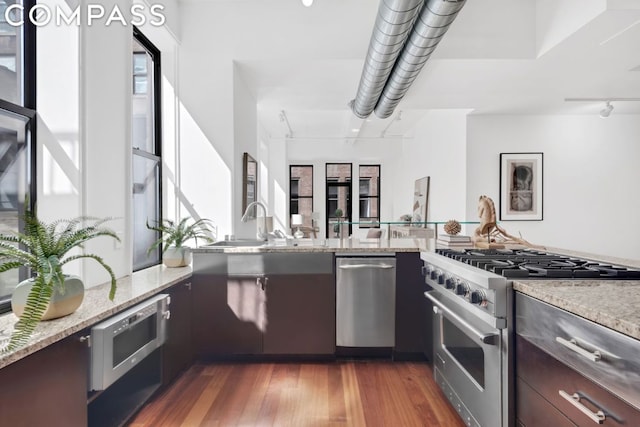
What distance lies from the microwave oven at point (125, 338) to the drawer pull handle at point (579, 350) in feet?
5.57

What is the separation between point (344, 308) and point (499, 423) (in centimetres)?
147

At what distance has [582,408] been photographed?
3.53 ft

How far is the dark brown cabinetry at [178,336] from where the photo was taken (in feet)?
7.88

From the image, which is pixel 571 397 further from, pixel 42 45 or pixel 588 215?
pixel 588 215

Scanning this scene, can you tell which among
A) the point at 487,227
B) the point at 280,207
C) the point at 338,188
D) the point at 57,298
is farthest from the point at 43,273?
the point at 338,188

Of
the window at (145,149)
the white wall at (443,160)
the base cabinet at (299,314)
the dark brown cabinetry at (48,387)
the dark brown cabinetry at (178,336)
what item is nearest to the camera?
the dark brown cabinetry at (48,387)

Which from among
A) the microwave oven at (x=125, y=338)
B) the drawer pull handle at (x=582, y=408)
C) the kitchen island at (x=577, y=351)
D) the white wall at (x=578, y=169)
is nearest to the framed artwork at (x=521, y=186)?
the white wall at (x=578, y=169)

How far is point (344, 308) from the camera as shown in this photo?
2.90 meters

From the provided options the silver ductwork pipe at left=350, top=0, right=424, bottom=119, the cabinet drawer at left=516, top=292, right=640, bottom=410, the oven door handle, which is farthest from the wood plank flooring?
the silver ductwork pipe at left=350, top=0, right=424, bottom=119

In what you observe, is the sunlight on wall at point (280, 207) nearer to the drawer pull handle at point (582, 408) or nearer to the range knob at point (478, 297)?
the range knob at point (478, 297)

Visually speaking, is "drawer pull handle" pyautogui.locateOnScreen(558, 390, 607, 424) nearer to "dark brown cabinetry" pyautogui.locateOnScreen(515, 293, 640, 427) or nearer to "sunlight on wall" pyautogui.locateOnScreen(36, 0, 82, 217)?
"dark brown cabinetry" pyautogui.locateOnScreen(515, 293, 640, 427)

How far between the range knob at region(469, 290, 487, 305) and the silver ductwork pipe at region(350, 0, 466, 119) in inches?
65.9

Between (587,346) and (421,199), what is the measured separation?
7.45 meters

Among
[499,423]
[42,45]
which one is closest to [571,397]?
[499,423]
